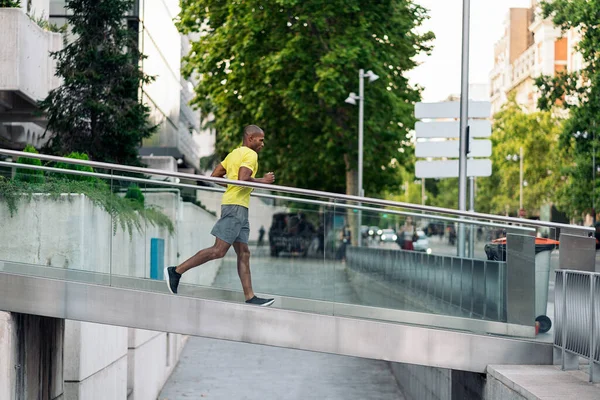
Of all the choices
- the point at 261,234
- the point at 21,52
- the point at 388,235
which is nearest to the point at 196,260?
the point at 261,234

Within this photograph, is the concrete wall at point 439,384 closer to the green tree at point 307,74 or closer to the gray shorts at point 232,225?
the gray shorts at point 232,225

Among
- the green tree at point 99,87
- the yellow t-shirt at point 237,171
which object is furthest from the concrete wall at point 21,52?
the yellow t-shirt at point 237,171

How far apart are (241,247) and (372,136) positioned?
1213 inches

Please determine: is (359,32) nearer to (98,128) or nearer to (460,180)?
(98,128)

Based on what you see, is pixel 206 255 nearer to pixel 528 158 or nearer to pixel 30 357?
pixel 30 357

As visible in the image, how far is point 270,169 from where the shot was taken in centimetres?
4309

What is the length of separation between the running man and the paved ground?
33.7ft

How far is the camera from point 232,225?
10.9 m

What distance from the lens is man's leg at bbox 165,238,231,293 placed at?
10914 mm

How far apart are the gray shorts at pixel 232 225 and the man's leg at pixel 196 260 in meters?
0.07

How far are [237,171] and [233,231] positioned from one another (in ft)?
1.89

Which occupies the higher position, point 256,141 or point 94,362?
point 256,141

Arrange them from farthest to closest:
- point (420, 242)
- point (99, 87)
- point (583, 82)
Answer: point (583, 82) → point (99, 87) → point (420, 242)

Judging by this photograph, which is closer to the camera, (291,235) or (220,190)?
Result: (220,190)
